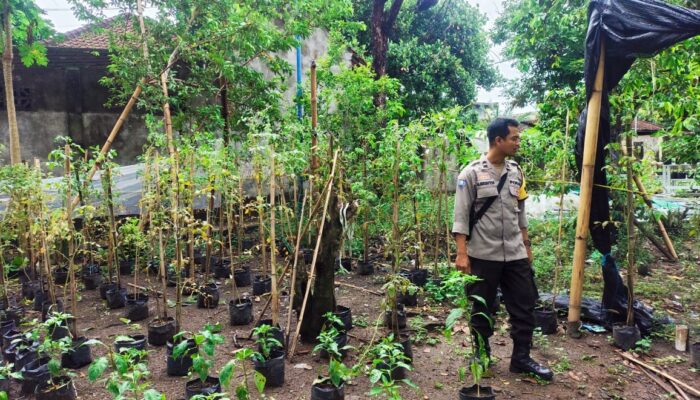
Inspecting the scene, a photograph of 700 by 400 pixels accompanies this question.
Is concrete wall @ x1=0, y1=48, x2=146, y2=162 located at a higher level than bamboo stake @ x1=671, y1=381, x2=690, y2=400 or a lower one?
higher

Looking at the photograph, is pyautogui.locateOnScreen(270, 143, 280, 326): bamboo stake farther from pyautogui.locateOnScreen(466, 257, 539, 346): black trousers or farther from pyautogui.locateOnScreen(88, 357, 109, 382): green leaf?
pyautogui.locateOnScreen(466, 257, 539, 346): black trousers

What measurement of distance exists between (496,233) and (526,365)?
3.79 feet

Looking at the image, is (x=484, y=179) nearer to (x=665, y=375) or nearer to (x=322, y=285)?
(x=322, y=285)

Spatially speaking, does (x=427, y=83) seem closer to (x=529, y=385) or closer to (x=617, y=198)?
(x=617, y=198)

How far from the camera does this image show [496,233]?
3.67 metres

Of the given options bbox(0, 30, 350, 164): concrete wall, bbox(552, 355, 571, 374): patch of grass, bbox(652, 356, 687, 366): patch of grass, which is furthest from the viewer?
bbox(0, 30, 350, 164): concrete wall

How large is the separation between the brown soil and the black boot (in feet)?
0.21

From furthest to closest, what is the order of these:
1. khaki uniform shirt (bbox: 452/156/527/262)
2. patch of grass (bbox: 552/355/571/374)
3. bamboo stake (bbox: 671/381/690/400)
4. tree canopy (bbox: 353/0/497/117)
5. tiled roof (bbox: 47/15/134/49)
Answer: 1. tree canopy (bbox: 353/0/497/117)
2. tiled roof (bbox: 47/15/134/49)
3. patch of grass (bbox: 552/355/571/374)
4. khaki uniform shirt (bbox: 452/156/527/262)
5. bamboo stake (bbox: 671/381/690/400)

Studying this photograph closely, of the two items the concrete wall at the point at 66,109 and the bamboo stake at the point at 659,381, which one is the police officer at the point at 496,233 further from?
the concrete wall at the point at 66,109

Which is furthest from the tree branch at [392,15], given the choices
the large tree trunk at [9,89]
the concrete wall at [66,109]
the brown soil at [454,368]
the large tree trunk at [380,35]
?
the brown soil at [454,368]

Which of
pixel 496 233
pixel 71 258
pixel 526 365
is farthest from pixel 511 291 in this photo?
pixel 71 258

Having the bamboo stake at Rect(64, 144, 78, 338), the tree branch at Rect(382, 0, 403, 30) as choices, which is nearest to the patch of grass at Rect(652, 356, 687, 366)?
the bamboo stake at Rect(64, 144, 78, 338)

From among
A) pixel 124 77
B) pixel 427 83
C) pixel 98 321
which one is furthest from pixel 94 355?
pixel 427 83

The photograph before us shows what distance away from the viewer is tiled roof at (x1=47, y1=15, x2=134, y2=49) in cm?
634
